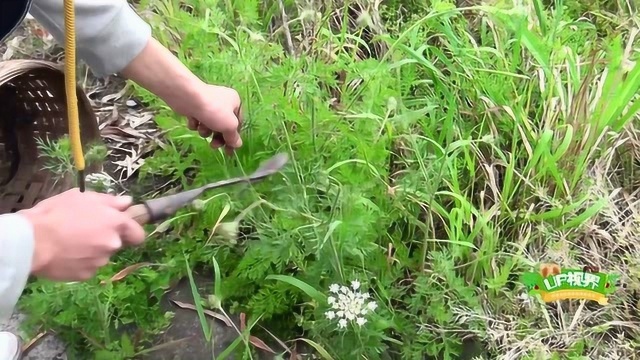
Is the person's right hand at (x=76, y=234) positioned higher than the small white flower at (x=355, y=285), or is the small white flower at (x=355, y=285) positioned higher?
the person's right hand at (x=76, y=234)

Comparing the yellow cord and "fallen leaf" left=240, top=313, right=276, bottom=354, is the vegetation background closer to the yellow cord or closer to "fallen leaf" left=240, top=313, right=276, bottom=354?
"fallen leaf" left=240, top=313, right=276, bottom=354

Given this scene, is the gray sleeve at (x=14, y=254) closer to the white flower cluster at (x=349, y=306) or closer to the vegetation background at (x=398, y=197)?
the vegetation background at (x=398, y=197)

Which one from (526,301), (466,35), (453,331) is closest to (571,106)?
(466,35)

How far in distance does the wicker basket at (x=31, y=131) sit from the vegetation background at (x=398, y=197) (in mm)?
146

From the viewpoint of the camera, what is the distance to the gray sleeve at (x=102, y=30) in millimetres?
1162

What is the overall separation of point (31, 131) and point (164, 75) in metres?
0.64

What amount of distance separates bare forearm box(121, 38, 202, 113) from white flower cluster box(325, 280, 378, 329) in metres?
0.41

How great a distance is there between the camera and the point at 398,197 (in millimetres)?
1424

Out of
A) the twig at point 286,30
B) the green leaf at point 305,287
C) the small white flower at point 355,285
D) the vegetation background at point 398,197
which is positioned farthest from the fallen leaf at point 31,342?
the twig at point 286,30

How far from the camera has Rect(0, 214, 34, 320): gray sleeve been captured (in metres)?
0.95

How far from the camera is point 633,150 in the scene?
1590mm

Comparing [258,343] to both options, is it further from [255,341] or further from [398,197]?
[398,197]

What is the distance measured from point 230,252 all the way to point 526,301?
57cm

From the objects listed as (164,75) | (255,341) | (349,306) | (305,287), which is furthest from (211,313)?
(164,75)
